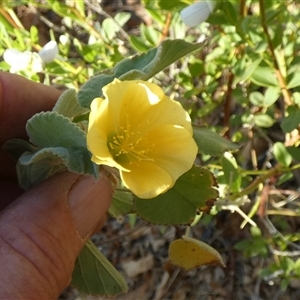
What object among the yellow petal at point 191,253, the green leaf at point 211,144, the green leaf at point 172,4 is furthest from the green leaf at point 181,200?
the green leaf at point 172,4

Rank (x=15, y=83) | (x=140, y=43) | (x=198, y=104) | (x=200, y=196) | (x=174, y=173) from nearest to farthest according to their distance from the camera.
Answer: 1. (x=174, y=173)
2. (x=200, y=196)
3. (x=15, y=83)
4. (x=140, y=43)
5. (x=198, y=104)

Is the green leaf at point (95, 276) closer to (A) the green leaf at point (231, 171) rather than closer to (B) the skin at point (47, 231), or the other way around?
(B) the skin at point (47, 231)

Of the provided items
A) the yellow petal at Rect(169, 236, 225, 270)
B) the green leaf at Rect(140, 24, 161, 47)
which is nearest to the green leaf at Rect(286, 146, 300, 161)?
the yellow petal at Rect(169, 236, 225, 270)

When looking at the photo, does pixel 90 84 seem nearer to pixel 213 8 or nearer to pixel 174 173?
pixel 174 173

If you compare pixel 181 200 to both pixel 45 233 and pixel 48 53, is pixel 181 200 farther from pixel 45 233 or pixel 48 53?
pixel 48 53

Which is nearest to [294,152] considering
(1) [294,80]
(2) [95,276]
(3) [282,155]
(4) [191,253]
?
(3) [282,155]

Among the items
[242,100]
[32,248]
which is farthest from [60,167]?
[242,100]
